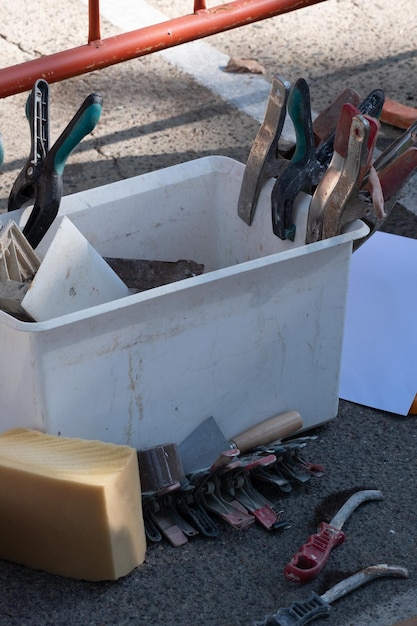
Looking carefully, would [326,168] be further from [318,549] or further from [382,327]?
[318,549]

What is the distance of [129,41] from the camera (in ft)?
9.68

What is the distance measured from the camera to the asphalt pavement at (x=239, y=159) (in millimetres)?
1990

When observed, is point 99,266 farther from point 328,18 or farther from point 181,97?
point 328,18

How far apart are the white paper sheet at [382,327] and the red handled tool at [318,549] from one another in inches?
17.6

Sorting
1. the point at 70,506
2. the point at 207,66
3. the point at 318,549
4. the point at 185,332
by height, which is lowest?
the point at 207,66

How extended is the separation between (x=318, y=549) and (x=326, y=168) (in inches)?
31.8

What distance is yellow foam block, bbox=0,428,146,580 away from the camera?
1.90 m

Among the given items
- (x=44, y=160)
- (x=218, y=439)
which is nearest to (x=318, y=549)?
(x=218, y=439)

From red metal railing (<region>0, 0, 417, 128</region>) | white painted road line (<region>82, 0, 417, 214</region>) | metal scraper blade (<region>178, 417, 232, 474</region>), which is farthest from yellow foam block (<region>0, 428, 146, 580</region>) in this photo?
white painted road line (<region>82, 0, 417, 214</region>)

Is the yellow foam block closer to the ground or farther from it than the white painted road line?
farther from it

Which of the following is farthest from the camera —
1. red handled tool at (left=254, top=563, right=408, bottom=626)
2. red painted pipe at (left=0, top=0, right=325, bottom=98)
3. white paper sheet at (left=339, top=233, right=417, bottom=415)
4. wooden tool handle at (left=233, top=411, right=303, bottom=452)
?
red painted pipe at (left=0, top=0, right=325, bottom=98)

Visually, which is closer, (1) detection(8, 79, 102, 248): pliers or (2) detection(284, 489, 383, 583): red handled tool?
(2) detection(284, 489, 383, 583): red handled tool

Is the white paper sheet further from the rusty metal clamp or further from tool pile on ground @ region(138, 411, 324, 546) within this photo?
the rusty metal clamp

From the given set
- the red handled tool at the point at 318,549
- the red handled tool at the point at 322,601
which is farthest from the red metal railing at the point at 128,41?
the red handled tool at the point at 322,601
